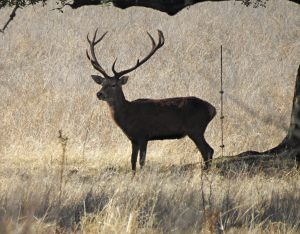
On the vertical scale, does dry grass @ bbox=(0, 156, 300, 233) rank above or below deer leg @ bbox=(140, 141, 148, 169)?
above

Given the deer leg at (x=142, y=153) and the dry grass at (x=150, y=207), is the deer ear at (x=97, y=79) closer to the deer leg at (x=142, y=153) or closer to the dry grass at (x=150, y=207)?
the deer leg at (x=142, y=153)

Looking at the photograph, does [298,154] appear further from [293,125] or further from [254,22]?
[254,22]

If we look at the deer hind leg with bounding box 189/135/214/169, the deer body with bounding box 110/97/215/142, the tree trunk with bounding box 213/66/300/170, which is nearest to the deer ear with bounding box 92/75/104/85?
the deer body with bounding box 110/97/215/142

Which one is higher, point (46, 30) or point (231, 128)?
point (46, 30)

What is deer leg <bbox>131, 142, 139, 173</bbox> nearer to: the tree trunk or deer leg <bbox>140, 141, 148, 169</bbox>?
deer leg <bbox>140, 141, 148, 169</bbox>

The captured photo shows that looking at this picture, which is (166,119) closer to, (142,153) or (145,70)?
(142,153)

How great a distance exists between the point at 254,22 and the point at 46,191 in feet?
61.6

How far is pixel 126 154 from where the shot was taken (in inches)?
494

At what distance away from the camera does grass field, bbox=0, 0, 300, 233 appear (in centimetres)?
573

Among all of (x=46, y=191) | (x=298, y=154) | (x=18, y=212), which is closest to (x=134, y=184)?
(x=46, y=191)

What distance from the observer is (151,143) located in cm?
1348

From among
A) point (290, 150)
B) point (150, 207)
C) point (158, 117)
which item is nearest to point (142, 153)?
point (158, 117)

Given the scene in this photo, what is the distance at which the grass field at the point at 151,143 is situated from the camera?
5.73 meters

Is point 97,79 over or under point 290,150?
over
